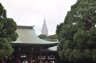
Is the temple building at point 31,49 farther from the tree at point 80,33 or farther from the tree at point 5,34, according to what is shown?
the tree at point 5,34

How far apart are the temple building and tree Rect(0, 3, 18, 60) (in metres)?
4.29

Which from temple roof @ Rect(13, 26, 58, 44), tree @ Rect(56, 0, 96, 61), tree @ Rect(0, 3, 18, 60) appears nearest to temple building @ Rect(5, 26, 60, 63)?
temple roof @ Rect(13, 26, 58, 44)

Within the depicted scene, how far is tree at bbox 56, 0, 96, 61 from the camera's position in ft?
94.7

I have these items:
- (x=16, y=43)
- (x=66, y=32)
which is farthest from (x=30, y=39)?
(x=66, y=32)

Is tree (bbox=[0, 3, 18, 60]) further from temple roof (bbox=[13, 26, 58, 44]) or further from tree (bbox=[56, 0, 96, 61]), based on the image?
tree (bbox=[56, 0, 96, 61])

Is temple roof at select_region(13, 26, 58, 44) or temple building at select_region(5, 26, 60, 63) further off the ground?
temple roof at select_region(13, 26, 58, 44)

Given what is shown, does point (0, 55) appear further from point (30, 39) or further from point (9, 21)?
point (30, 39)

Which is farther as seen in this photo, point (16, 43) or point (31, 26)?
point (31, 26)

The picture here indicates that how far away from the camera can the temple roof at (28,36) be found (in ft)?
113

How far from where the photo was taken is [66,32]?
31234 mm

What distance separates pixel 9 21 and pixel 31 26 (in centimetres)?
1116

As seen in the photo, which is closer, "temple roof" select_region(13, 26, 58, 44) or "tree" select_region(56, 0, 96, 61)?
"tree" select_region(56, 0, 96, 61)

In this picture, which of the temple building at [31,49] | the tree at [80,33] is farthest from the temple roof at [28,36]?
the tree at [80,33]

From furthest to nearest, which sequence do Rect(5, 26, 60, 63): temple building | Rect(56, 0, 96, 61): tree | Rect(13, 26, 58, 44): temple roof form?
Rect(13, 26, 58, 44): temple roof
Rect(5, 26, 60, 63): temple building
Rect(56, 0, 96, 61): tree
